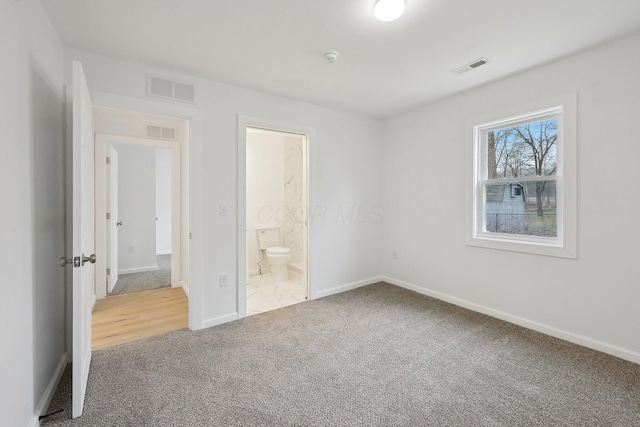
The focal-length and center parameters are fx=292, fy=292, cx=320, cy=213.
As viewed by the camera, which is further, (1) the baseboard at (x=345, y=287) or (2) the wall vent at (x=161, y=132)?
(2) the wall vent at (x=161, y=132)

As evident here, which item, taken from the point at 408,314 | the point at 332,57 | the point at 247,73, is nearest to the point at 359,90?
the point at 332,57

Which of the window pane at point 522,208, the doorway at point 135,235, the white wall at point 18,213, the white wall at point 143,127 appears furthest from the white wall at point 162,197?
the window pane at point 522,208

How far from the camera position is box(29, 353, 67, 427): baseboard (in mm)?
1621

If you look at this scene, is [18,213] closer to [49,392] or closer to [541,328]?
[49,392]

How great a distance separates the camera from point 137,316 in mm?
3184

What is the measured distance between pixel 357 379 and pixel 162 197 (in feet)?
21.1

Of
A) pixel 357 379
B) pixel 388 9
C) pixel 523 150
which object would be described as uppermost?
pixel 388 9

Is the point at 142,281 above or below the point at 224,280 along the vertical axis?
below

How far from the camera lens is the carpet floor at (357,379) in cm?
169

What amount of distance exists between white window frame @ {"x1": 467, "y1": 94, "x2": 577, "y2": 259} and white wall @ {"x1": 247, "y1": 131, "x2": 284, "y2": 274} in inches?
122

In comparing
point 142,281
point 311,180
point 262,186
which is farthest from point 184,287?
point 311,180

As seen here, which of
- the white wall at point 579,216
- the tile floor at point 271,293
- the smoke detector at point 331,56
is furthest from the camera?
the tile floor at point 271,293

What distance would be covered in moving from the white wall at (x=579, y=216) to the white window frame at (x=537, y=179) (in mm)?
60

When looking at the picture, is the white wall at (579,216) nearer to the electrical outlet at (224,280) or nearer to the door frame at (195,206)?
the electrical outlet at (224,280)
